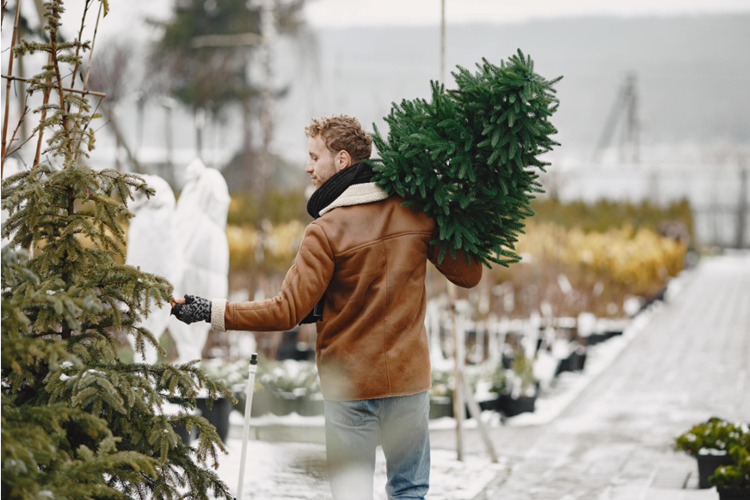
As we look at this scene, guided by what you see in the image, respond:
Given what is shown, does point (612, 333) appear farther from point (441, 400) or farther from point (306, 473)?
point (306, 473)

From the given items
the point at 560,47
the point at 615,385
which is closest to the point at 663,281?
the point at 615,385

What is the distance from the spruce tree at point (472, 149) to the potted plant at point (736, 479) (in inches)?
76.7

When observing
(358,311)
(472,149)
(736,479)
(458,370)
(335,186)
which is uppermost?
(472,149)

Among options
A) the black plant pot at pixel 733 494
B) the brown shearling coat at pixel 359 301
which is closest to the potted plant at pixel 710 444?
the black plant pot at pixel 733 494

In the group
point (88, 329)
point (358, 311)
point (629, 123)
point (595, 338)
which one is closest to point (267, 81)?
point (595, 338)

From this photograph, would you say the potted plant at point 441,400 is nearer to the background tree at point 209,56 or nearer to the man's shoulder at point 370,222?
the man's shoulder at point 370,222

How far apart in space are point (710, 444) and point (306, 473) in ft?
7.18

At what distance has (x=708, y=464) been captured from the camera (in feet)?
15.8

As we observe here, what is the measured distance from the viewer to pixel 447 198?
2967 mm

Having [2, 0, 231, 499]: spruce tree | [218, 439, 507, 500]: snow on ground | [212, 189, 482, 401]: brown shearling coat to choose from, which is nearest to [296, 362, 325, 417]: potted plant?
[218, 439, 507, 500]: snow on ground

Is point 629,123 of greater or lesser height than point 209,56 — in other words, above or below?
below

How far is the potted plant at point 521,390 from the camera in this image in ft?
23.4

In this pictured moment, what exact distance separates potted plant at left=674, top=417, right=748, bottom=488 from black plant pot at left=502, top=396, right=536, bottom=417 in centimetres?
224

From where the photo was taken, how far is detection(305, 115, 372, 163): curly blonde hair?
Result: 2.99 meters
